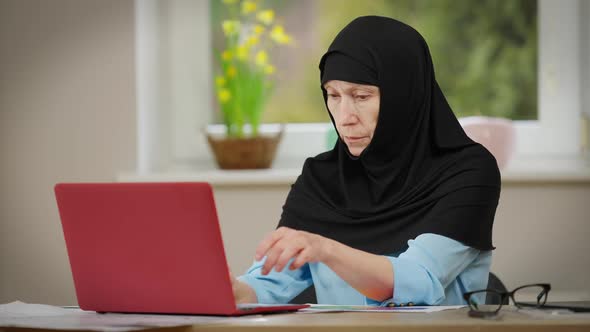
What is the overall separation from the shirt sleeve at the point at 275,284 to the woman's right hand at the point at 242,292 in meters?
0.03

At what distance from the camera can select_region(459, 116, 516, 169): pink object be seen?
2783 millimetres

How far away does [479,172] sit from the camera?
167 centimetres

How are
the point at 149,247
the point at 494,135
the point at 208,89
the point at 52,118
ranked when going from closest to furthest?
the point at 149,247, the point at 494,135, the point at 52,118, the point at 208,89

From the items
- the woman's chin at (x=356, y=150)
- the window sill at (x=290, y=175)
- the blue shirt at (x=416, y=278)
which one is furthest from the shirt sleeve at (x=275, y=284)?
the window sill at (x=290, y=175)

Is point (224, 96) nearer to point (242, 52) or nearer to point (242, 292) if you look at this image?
point (242, 52)

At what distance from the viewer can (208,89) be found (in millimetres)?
3193

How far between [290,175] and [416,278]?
54.0 inches

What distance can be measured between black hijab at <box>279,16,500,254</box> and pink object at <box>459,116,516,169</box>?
39.8 inches

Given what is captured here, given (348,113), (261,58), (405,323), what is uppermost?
(261,58)

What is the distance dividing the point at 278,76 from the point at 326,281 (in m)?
1.57

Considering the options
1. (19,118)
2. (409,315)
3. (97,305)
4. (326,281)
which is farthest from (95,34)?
(409,315)

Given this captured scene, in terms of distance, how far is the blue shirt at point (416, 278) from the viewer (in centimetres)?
148

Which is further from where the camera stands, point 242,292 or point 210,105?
point 210,105

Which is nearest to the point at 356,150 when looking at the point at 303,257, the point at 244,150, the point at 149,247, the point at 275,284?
the point at 275,284
